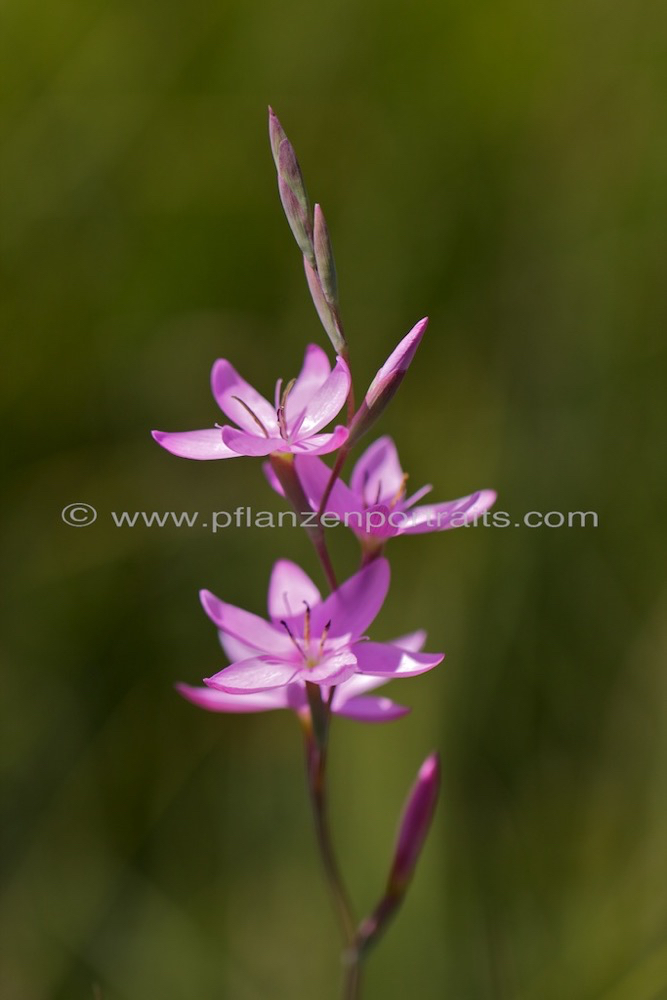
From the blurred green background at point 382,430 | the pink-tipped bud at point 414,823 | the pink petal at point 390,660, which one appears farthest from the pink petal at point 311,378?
the blurred green background at point 382,430

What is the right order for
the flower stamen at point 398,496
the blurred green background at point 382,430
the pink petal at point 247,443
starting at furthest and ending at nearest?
the blurred green background at point 382,430 → the flower stamen at point 398,496 → the pink petal at point 247,443

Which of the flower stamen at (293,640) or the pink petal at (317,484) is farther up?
the pink petal at (317,484)

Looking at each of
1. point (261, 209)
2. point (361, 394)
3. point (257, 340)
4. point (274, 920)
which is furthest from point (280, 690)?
point (261, 209)

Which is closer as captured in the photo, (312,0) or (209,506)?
(209,506)

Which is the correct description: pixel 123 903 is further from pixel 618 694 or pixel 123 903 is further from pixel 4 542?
pixel 618 694

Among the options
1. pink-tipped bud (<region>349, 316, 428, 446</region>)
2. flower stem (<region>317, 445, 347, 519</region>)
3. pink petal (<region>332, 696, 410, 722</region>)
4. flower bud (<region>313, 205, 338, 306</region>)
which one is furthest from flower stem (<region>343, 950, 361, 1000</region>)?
flower bud (<region>313, 205, 338, 306</region>)

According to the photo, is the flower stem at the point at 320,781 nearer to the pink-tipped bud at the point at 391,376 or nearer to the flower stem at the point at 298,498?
the flower stem at the point at 298,498

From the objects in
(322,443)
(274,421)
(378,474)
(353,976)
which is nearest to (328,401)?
(322,443)
